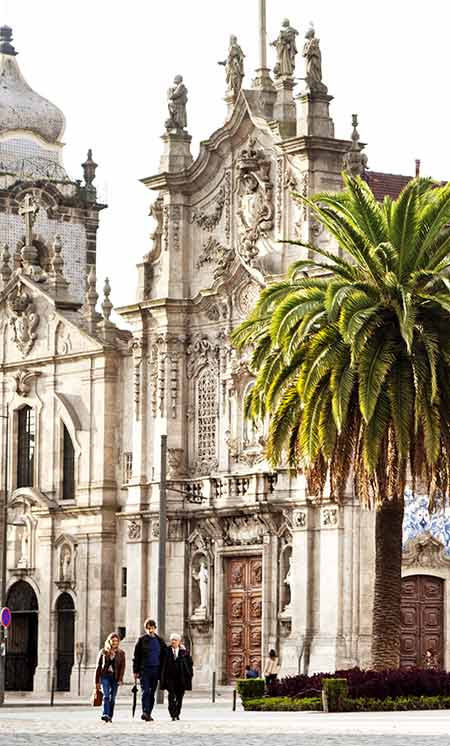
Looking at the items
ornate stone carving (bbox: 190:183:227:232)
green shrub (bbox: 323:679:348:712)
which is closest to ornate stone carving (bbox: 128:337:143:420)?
ornate stone carving (bbox: 190:183:227:232)

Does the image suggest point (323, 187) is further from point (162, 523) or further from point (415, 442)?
point (415, 442)

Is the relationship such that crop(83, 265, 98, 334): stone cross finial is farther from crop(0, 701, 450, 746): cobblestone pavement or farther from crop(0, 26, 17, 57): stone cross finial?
crop(0, 701, 450, 746): cobblestone pavement

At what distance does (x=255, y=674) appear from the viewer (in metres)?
64.2

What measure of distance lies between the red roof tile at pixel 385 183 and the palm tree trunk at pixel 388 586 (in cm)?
2120

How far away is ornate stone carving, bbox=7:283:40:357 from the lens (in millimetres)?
78875

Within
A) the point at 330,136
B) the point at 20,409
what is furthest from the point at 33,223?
the point at 330,136

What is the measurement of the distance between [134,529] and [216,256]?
8.56 meters

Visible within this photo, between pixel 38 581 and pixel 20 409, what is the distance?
5.74 m

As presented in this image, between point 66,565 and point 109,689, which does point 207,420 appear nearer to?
point 66,565

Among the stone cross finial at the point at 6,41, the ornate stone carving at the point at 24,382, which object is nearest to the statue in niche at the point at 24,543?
the ornate stone carving at the point at 24,382

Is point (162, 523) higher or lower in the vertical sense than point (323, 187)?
lower

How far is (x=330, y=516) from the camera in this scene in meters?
65.8

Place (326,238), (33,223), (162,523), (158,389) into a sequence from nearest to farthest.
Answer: (162,523) → (326,238) → (158,389) → (33,223)

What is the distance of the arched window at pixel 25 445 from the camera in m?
78.6
